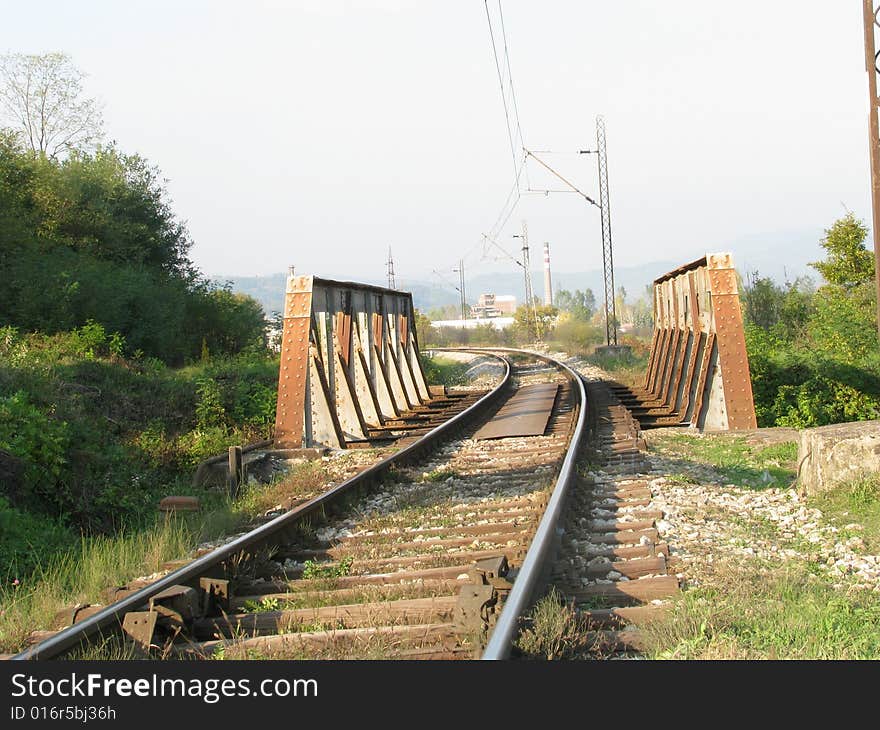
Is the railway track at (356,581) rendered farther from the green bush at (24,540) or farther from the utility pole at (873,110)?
the utility pole at (873,110)

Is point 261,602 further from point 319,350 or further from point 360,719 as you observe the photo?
point 319,350

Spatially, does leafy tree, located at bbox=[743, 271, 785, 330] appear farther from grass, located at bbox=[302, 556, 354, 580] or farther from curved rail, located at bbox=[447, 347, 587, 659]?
grass, located at bbox=[302, 556, 354, 580]

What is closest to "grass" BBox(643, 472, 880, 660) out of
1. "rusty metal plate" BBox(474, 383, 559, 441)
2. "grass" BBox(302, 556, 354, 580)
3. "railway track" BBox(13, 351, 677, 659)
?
"railway track" BBox(13, 351, 677, 659)

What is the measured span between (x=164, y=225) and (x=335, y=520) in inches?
1001

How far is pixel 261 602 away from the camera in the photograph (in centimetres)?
496

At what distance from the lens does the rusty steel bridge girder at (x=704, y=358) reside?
11.7m

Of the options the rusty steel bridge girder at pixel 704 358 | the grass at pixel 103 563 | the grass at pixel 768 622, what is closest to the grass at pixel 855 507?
the grass at pixel 768 622

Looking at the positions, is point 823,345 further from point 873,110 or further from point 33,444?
point 33,444

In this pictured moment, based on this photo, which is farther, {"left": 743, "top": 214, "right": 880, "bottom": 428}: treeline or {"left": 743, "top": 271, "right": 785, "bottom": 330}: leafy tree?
{"left": 743, "top": 271, "right": 785, "bottom": 330}: leafy tree

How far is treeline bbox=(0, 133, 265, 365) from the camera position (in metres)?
18.9

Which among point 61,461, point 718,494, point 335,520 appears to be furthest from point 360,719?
point 61,461

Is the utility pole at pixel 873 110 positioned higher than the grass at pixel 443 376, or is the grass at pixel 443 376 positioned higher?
the utility pole at pixel 873 110

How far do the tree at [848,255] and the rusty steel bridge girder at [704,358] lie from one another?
20.0 m

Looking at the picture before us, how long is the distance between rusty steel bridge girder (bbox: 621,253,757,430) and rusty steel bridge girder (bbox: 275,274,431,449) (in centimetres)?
392
